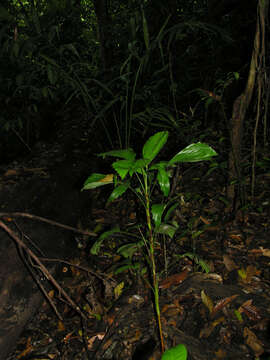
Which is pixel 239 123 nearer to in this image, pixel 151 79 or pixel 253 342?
pixel 253 342

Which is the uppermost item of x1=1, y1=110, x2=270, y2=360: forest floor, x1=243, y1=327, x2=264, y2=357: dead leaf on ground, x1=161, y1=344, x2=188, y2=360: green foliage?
x1=161, y1=344, x2=188, y2=360: green foliage

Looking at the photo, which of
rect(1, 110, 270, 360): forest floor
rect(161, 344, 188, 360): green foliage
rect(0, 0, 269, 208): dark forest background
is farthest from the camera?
rect(0, 0, 269, 208): dark forest background

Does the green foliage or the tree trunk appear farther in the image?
the tree trunk

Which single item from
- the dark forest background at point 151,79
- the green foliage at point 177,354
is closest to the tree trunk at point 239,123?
the dark forest background at point 151,79

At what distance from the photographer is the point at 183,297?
1247 mm

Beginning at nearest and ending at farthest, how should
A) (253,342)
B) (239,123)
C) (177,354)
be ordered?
(177,354)
(253,342)
(239,123)

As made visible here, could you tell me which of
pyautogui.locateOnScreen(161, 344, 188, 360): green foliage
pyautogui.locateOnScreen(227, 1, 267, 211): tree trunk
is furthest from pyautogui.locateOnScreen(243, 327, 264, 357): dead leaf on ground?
pyautogui.locateOnScreen(227, 1, 267, 211): tree trunk

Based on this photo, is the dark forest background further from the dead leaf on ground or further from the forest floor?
the dead leaf on ground

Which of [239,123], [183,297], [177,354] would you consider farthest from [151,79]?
[177,354]

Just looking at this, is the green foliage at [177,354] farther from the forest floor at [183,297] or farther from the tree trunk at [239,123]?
the tree trunk at [239,123]

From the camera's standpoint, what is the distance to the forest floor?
1.04m

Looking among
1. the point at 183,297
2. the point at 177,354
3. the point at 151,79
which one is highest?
the point at 151,79

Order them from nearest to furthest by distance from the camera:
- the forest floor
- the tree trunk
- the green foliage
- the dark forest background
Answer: the green foliage, the forest floor, the tree trunk, the dark forest background

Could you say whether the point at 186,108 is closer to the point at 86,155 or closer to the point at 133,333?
the point at 86,155
